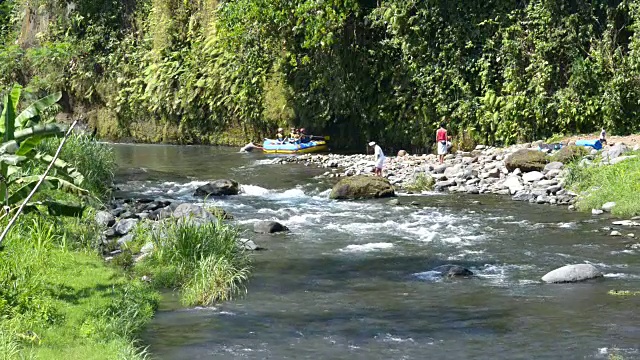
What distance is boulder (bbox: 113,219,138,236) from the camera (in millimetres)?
18203

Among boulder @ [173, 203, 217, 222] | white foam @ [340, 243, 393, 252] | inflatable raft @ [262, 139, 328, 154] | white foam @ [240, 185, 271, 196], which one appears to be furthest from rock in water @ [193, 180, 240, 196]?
inflatable raft @ [262, 139, 328, 154]

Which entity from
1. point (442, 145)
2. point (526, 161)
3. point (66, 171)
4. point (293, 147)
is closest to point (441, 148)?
point (442, 145)

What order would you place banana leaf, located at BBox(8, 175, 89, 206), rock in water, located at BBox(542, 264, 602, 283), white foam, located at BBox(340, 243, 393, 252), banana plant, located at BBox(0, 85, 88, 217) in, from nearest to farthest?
banana plant, located at BBox(0, 85, 88, 217) → banana leaf, located at BBox(8, 175, 89, 206) → rock in water, located at BBox(542, 264, 602, 283) → white foam, located at BBox(340, 243, 393, 252)

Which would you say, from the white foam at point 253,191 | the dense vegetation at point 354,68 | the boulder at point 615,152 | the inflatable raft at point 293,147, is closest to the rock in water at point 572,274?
the boulder at point 615,152

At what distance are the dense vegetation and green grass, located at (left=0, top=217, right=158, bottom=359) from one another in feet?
35.8

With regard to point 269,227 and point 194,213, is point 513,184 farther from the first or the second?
point 194,213

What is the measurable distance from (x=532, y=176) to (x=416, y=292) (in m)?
12.2

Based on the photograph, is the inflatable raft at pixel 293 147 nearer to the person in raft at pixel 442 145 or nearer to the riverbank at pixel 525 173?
the riverbank at pixel 525 173

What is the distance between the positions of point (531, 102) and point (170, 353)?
23.4 meters

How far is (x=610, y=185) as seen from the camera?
21844 millimetres

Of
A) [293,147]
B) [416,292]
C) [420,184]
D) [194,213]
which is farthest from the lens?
[293,147]

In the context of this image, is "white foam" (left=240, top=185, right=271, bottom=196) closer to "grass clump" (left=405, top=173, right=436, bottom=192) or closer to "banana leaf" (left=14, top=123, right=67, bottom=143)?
"grass clump" (left=405, top=173, right=436, bottom=192)

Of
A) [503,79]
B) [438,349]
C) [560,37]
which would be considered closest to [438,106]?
[503,79]

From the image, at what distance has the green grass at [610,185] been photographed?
20484 mm
